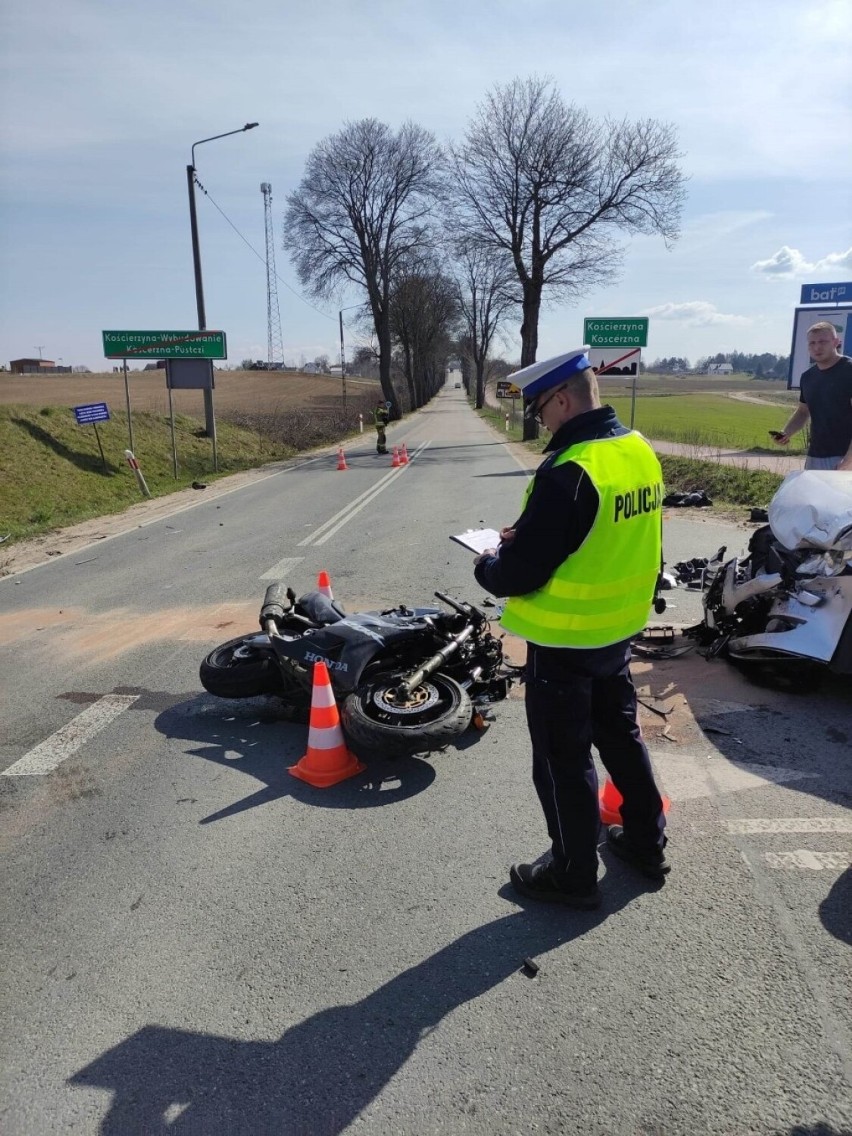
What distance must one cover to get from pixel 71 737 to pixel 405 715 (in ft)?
7.24

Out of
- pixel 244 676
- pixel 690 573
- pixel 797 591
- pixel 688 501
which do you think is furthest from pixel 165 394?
pixel 797 591

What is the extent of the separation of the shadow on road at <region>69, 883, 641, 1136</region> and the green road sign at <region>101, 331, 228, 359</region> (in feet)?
67.6

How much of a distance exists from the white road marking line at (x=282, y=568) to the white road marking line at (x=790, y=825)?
5867mm

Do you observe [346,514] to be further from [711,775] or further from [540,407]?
[540,407]

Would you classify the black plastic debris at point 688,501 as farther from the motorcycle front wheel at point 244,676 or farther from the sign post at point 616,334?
the motorcycle front wheel at point 244,676

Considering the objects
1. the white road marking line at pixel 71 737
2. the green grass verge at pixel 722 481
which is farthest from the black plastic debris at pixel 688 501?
the white road marking line at pixel 71 737

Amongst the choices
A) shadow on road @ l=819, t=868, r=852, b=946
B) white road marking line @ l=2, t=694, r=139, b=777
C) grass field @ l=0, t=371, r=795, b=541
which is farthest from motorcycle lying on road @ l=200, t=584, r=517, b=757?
grass field @ l=0, t=371, r=795, b=541

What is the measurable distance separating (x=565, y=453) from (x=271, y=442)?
2902 cm

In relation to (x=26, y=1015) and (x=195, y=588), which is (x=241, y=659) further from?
(x=195, y=588)

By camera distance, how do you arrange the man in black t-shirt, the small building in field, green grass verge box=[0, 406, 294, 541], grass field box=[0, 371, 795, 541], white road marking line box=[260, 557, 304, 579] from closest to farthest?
the man in black t-shirt → white road marking line box=[260, 557, 304, 579] → grass field box=[0, 371, 795, 541] → green grass verge box=[0, 406, 294, 541] → the small building in field

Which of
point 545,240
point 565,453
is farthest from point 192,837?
point 545,240

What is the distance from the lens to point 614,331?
1900 centimetres

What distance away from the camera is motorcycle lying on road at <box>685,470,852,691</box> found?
4.20 meters

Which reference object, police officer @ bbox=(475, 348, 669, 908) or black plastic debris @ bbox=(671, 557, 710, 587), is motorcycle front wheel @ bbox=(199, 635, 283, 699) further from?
black plastic debris @ bbox=(671, 557, 710, 587)
